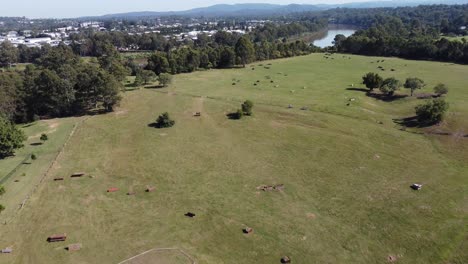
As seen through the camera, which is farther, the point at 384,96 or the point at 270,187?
the point at 384,96

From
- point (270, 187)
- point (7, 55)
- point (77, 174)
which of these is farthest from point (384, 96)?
point (7, 55)

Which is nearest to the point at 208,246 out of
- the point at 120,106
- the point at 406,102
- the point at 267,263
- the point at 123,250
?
the point at 267,263

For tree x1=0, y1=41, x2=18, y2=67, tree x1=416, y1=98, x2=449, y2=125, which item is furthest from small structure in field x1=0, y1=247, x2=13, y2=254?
tree x1=0, y1=41, x2=18, y2=67

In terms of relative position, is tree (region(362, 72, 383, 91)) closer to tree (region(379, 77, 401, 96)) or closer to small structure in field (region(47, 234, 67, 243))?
tree (region(379, 77, 401, 96))

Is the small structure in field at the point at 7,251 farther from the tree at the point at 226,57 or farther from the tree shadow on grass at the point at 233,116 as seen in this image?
the tree at the point at 226,57

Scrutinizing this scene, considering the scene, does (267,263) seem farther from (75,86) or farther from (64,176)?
(75,86)

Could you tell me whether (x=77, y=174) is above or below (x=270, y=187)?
above

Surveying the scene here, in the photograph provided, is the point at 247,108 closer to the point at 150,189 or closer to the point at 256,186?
the point at 256,186

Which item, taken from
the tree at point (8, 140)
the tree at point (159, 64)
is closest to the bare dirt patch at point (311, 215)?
the tree at point (8, 140)
